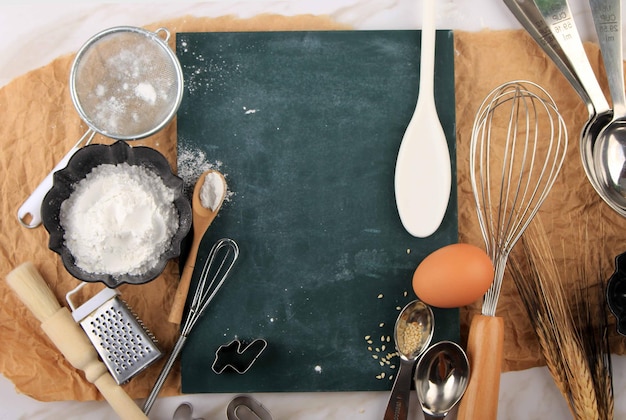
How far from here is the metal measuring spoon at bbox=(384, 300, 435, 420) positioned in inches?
34.7

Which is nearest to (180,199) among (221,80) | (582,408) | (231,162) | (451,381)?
(231,162)

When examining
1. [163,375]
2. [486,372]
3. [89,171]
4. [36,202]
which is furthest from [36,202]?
[486,372]

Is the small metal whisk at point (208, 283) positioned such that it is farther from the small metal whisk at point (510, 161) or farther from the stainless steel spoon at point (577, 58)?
the stainless steel spoon at point (577, 58)

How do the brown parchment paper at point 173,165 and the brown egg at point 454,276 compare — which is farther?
the brown parchment paper at point 173,165

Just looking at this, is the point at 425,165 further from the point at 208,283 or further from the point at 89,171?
the point at 89,171

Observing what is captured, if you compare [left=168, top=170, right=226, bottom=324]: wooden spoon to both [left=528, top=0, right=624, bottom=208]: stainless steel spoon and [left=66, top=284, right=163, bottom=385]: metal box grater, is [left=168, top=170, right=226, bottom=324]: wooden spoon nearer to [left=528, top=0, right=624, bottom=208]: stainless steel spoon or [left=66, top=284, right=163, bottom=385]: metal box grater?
[left=66, top=284, right=163, bottom=385]: metal box grater

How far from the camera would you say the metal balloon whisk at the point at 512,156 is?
91cm

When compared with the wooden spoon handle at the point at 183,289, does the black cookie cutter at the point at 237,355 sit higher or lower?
lower

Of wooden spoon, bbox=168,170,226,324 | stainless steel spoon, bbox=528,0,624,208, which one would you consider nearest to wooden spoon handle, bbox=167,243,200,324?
wooden spoon, bbox=168,170,226,324

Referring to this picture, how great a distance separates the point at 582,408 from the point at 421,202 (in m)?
0.40

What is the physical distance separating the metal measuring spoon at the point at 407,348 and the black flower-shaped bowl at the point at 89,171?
0.38 metres

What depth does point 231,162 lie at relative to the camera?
2.96 ft

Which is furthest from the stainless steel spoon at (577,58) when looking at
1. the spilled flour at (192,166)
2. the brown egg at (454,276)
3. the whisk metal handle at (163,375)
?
the whisk metal handle at (163,375)

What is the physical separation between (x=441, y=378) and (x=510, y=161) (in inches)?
14.9
